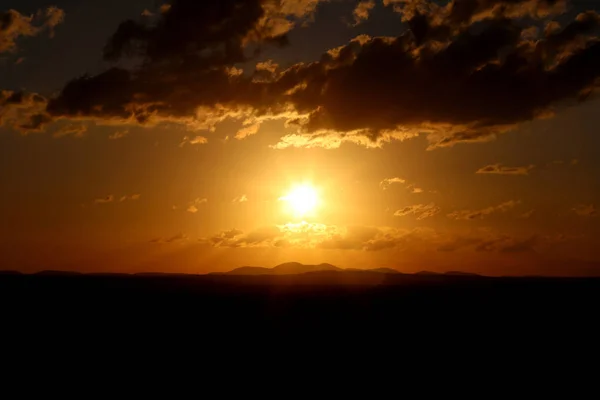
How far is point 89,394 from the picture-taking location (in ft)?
71.7

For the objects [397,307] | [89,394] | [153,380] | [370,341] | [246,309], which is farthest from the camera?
[397,307]

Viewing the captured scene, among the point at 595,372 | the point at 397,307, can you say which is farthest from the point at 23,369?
the point at 397,307

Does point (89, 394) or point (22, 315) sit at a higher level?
point (22, 315)

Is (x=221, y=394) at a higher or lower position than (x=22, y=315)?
lower

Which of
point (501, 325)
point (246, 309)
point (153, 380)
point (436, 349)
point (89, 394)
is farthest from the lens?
point (246, 309)

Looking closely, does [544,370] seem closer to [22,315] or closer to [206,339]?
[206,339]

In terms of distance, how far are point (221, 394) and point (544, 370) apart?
15.4 metres

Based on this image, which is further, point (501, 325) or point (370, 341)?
point (501, 325)

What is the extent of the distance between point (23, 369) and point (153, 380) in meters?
6.23

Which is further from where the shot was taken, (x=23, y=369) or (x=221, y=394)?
(x=23, y=369)

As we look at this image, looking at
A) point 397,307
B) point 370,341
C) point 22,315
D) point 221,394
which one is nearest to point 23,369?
point 221,394

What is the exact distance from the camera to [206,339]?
34.7 metres

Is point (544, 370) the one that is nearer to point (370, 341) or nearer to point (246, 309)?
point (370, 341)

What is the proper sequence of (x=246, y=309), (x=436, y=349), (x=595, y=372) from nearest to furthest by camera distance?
1. (x=595, y=372)
2. (x=436, y=349)
3. (x=246, y=309)
